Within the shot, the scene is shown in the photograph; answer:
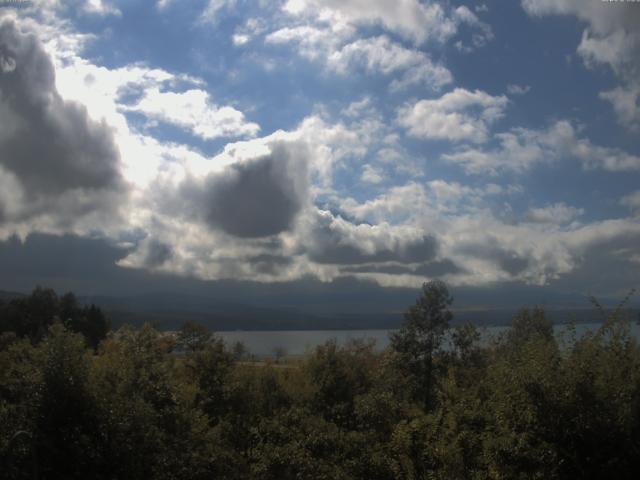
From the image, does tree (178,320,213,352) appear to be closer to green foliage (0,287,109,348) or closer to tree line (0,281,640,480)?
tree line (0,281,640,480)

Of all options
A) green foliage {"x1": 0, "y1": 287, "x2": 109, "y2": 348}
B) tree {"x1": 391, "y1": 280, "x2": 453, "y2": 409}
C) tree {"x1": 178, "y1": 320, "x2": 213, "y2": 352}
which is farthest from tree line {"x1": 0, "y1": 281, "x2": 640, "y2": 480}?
green foliage {"x1": 0, "y1": 287, "x2": 109, "y2": 348}

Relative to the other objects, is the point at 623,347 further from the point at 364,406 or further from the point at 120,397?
the point at 120,397

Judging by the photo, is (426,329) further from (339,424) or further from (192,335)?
(192,335)

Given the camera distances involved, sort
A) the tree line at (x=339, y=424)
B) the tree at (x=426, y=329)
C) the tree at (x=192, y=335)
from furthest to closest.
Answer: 1. the tree at (x=192, y=335)
2. the tree at (x=426, y=329)
3. the tree line at (x=339, y=424)

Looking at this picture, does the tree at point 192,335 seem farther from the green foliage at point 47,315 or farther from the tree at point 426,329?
the green foliage at point 47,315

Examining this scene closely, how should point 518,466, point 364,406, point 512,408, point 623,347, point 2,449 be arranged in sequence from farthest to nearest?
point 364,406 → point 623,347 → point 512,408 → point 518,466 → point 2,449

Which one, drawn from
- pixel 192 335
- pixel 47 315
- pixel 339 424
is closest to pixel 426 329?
pixel 339 424

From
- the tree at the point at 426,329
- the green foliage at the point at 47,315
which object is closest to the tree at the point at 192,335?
the tree at the point at 426,329

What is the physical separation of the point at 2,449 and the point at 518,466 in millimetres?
13847

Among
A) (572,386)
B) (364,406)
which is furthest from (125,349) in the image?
(572,386)

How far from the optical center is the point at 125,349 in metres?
26.9

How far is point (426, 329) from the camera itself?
46.5 m

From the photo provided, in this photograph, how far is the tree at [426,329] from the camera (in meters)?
46.2

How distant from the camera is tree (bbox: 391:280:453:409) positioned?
152 ft
